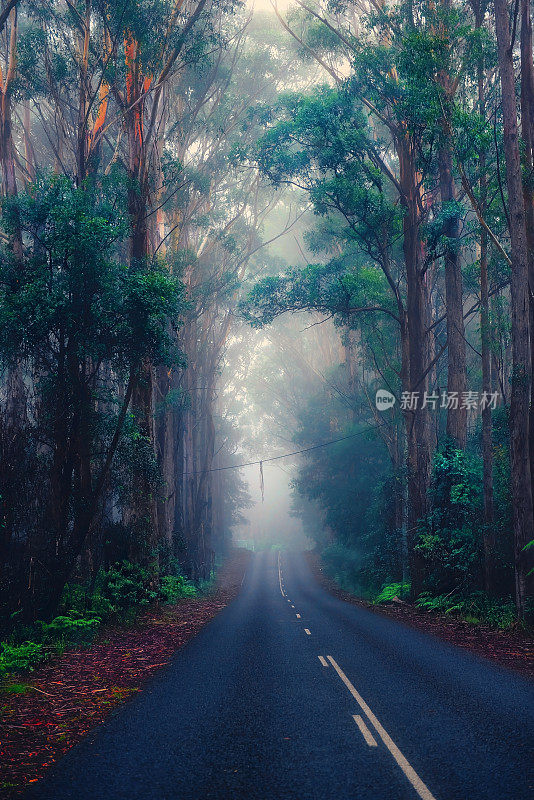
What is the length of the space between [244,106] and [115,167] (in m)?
13.2

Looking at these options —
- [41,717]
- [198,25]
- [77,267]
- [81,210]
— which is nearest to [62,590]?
[41,717]

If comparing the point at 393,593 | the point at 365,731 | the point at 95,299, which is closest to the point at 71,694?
the point at 365,731

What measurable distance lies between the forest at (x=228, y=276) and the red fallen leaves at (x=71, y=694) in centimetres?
112

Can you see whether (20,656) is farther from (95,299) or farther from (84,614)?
(95,299)

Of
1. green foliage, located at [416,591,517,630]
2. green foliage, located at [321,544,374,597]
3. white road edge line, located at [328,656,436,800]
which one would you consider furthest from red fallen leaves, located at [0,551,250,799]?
green foliage, located at [321,544,374,597]

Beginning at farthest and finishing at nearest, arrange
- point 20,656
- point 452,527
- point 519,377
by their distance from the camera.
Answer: point 452,527
point 519,377
point 20,656

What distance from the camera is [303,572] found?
1752 inches

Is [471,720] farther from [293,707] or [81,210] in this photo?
[81,210]

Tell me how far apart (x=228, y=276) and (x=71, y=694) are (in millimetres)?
23814

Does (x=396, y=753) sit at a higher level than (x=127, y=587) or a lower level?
higher

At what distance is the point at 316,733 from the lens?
5.88m

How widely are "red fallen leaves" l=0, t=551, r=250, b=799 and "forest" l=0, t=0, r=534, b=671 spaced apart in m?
1.12

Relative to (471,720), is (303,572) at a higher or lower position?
lower

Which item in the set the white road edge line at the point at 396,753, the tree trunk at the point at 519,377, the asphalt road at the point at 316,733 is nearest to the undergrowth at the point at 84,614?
the asphalt road at the point at 316,733
